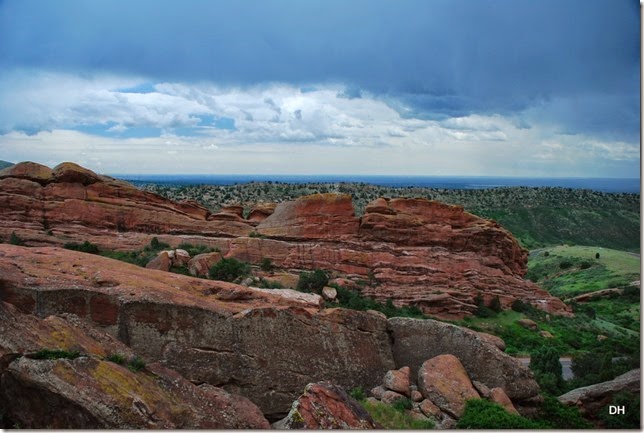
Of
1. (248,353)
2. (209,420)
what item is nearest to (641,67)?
(248,353)

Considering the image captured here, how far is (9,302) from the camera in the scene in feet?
28.8

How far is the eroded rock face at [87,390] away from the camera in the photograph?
7.46 m

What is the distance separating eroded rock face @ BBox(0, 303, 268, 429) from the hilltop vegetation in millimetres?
20840

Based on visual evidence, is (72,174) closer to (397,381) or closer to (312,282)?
(312,282)

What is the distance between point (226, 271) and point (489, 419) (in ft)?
38.8

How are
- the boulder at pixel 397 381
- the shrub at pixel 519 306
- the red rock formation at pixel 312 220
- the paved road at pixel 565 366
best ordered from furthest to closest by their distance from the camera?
the red rock formation at pixel 312 220 < the shrub at pixel 519 306 < the paved road at pixel 565 366 < the boulder at pixel 397 381

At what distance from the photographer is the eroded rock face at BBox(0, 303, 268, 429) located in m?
7.46

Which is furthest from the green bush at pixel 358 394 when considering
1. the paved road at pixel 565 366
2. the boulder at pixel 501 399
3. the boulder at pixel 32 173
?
the boulder at pixel 32 173

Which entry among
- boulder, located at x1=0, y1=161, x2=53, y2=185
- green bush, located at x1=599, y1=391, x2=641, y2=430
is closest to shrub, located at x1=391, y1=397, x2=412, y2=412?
green bush, located at x1=599, y1=391, x2=641, y2=430

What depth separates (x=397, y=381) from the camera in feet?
33.8

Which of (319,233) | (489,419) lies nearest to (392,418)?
(489,419)

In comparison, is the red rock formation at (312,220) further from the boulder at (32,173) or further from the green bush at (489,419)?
A: the green bush at (489,419)

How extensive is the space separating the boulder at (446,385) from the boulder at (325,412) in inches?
77.3

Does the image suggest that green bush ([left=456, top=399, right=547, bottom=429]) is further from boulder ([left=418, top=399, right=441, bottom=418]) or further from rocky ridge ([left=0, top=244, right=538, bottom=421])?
rocky ridge ([left=0, top=244, right=538, bottom=421])
